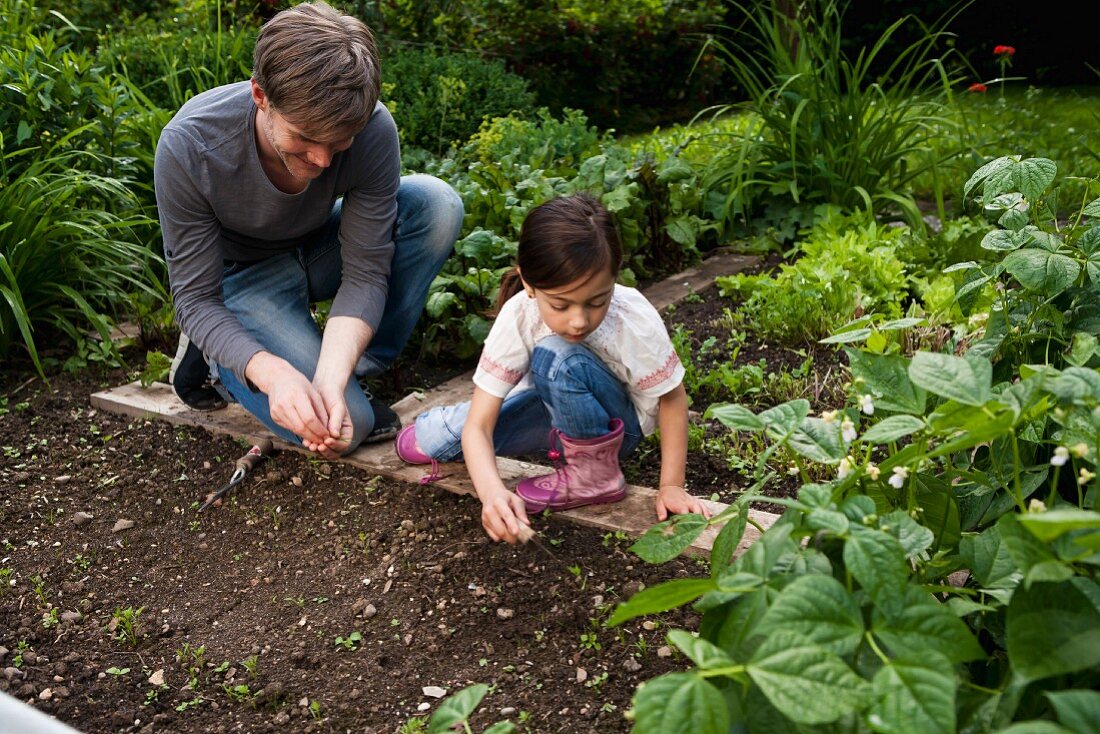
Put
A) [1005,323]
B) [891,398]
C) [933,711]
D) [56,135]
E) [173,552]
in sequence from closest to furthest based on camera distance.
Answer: [933,711], [891,398], [1005,323], [173,552], [56,135]

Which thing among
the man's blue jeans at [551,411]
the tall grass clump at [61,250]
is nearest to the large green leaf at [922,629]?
the man's blue jeans at [551,411]

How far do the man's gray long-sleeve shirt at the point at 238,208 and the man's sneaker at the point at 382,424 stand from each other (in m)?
0.24

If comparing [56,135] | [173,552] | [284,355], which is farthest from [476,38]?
[173,552]

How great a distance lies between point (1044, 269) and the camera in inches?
56.7

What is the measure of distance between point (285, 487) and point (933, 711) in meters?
1.85

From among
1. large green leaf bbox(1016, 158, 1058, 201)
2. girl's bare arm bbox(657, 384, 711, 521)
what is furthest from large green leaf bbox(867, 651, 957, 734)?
girl's bare arm bbox(657, 384, 711, 521)

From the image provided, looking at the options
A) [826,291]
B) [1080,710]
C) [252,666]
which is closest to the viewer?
[1080,710]

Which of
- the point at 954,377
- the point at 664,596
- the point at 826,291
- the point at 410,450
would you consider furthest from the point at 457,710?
the point at 826,291

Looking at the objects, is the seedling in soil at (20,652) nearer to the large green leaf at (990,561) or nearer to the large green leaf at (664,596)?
the large green leaf at (664,596)

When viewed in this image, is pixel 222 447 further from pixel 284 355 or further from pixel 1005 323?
pixel 1005 323

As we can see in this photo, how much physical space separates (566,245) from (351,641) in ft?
2.74

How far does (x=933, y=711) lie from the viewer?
0.88 m

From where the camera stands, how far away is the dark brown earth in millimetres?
1750

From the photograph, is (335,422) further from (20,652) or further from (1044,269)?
(1044,269)
